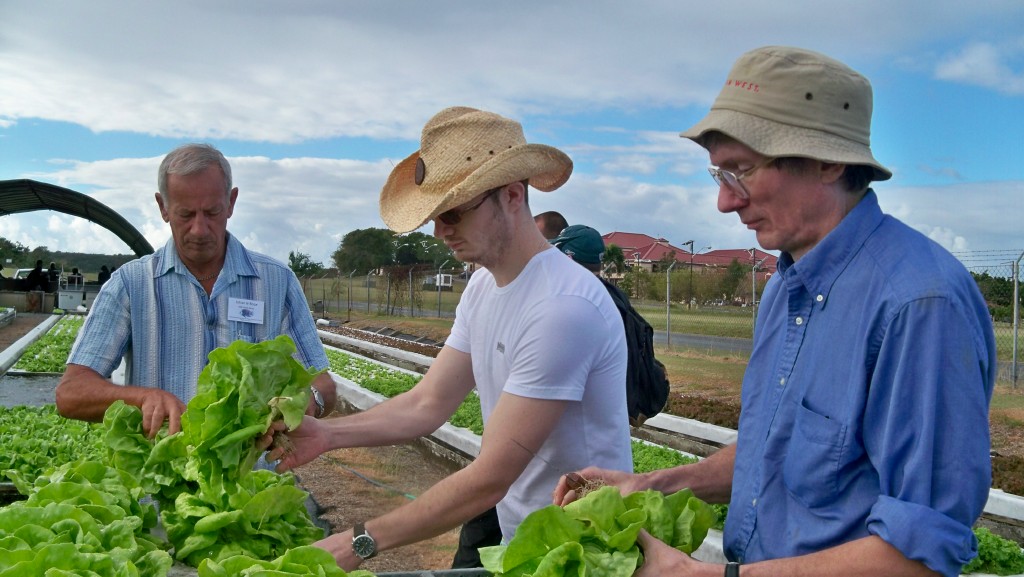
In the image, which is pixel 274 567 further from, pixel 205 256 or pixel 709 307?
pixel 709 307

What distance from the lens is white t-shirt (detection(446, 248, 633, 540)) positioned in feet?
7.87

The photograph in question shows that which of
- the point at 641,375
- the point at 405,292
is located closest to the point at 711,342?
the point at 641,375

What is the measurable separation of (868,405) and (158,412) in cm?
229

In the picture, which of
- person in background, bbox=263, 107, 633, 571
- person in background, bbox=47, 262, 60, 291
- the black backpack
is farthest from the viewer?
person in background, bbox=47, 262, 60, 291

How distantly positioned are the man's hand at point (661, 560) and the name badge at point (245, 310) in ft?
7.47

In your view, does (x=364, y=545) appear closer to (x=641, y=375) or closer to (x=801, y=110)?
(x=801, y=110)

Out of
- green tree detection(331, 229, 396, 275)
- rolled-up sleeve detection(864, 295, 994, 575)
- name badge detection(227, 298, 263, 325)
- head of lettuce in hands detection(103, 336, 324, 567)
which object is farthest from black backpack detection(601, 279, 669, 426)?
green tree detection(331, 229, 396, 275)

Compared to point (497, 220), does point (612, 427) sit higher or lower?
lower

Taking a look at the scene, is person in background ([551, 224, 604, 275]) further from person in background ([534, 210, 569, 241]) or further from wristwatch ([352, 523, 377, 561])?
wristwatch ([352, 523, 377, 561])

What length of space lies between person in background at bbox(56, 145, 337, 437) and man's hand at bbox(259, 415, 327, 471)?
514 mm

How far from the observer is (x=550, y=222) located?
21.1 feet

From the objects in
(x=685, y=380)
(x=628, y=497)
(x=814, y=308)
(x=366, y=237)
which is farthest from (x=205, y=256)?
(x=366, y=237)

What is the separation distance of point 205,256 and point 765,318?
7.78 feet

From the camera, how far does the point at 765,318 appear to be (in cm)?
220
